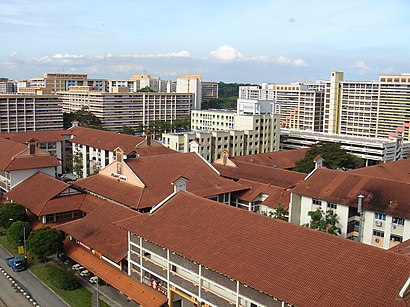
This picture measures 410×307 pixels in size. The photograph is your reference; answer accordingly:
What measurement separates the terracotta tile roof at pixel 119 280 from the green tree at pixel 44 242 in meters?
1.10

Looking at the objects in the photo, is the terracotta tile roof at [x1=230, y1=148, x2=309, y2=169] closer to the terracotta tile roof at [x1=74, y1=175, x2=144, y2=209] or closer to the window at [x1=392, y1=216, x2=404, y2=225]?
the terracotta tile roof at [x1=74, y1=175, x2=144, y2=209]

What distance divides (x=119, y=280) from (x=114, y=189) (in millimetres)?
12765

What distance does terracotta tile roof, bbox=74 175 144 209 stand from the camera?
36.2 m

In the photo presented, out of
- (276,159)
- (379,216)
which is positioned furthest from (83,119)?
(379,216)

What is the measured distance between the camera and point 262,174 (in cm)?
4859

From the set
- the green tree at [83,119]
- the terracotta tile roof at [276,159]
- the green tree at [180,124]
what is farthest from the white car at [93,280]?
the green tree at [180,124]

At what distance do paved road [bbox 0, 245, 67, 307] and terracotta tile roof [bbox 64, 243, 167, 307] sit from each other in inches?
102

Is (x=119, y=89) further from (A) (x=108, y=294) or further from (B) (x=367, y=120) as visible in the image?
(A) (x=108, y=294)

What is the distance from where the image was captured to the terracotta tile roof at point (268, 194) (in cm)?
3969

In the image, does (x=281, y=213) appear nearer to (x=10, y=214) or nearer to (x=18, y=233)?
(x=18, y=233)

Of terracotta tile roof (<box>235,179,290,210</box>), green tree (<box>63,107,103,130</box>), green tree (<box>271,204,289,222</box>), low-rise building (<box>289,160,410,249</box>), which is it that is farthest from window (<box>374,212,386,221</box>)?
green tree (<box>63,107,103,130</box>)

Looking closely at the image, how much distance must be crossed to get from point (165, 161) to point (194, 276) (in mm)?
19776

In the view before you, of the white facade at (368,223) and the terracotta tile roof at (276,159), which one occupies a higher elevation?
the terracotta tile roof at (276,159)

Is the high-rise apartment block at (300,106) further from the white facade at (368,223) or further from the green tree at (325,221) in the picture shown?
the green tree at (325,221)
